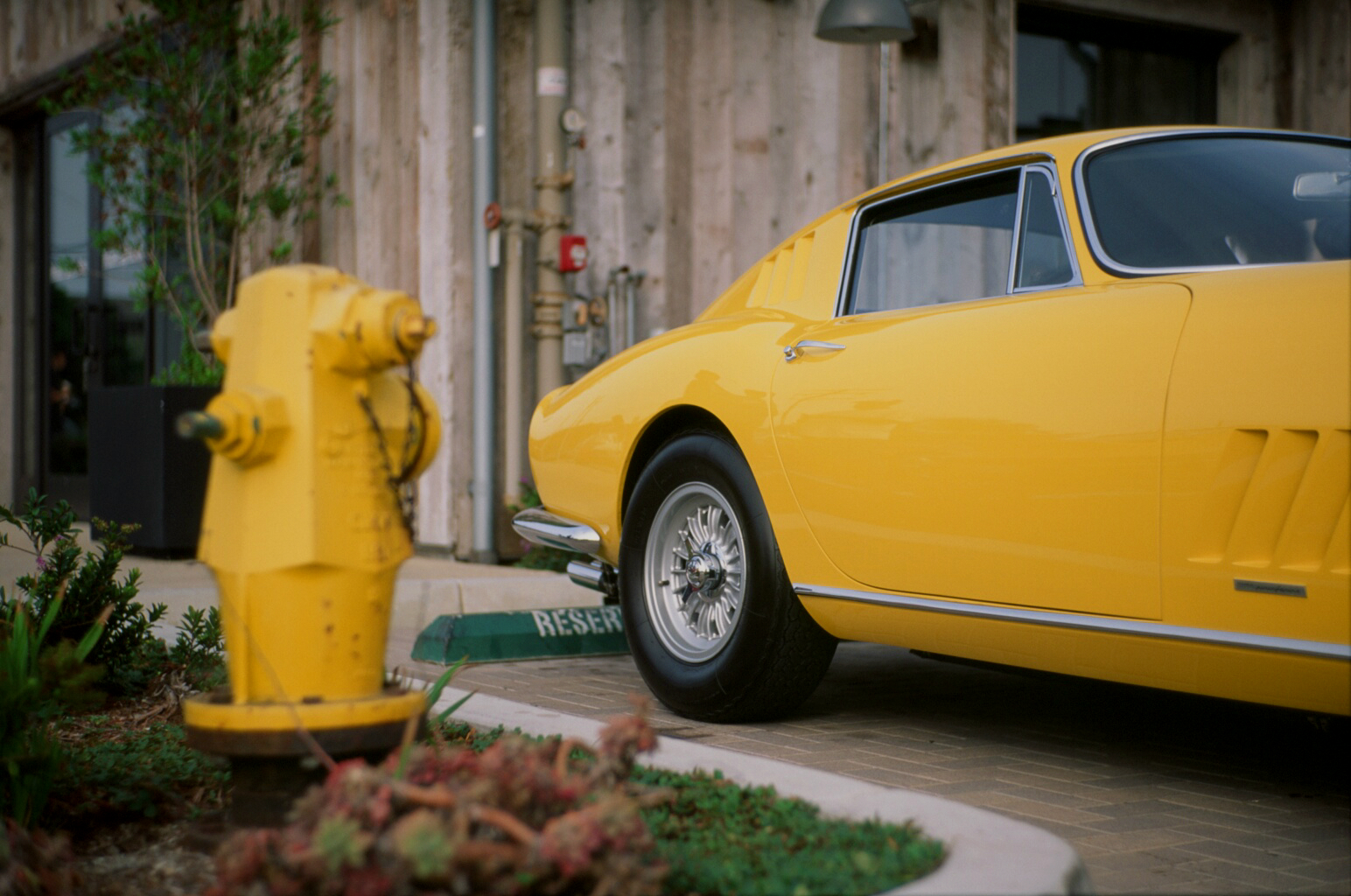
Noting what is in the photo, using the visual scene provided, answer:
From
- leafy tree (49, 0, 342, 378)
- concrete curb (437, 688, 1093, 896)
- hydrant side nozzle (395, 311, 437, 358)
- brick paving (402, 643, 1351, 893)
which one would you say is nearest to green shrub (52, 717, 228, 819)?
concrete curb (437, 688, 1093, 896)

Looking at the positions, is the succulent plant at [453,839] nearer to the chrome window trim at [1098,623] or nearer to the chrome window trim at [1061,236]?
the chrome window trim at [1098,623]

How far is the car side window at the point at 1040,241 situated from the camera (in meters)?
3.32

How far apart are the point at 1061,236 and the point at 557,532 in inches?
74.8

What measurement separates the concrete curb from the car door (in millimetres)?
722

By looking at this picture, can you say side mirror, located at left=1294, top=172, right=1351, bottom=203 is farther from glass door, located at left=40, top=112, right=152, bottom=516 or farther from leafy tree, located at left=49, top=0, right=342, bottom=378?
glass door, located at left=40, top=112, right=152, bottom=516

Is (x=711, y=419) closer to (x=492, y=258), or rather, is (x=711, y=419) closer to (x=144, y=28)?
(x=492, y=258)

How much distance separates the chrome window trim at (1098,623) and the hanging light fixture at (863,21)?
12.0 ft

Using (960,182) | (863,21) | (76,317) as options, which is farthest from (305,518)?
(76,317)

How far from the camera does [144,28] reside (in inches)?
324

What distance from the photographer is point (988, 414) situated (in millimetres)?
3100

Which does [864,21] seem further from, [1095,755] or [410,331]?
[410,331]

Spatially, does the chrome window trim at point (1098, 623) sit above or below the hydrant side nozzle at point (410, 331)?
below

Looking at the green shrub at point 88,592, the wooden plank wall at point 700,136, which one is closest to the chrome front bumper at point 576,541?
the green shrub at point 88,592

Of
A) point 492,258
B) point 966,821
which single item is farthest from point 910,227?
point 492,258
